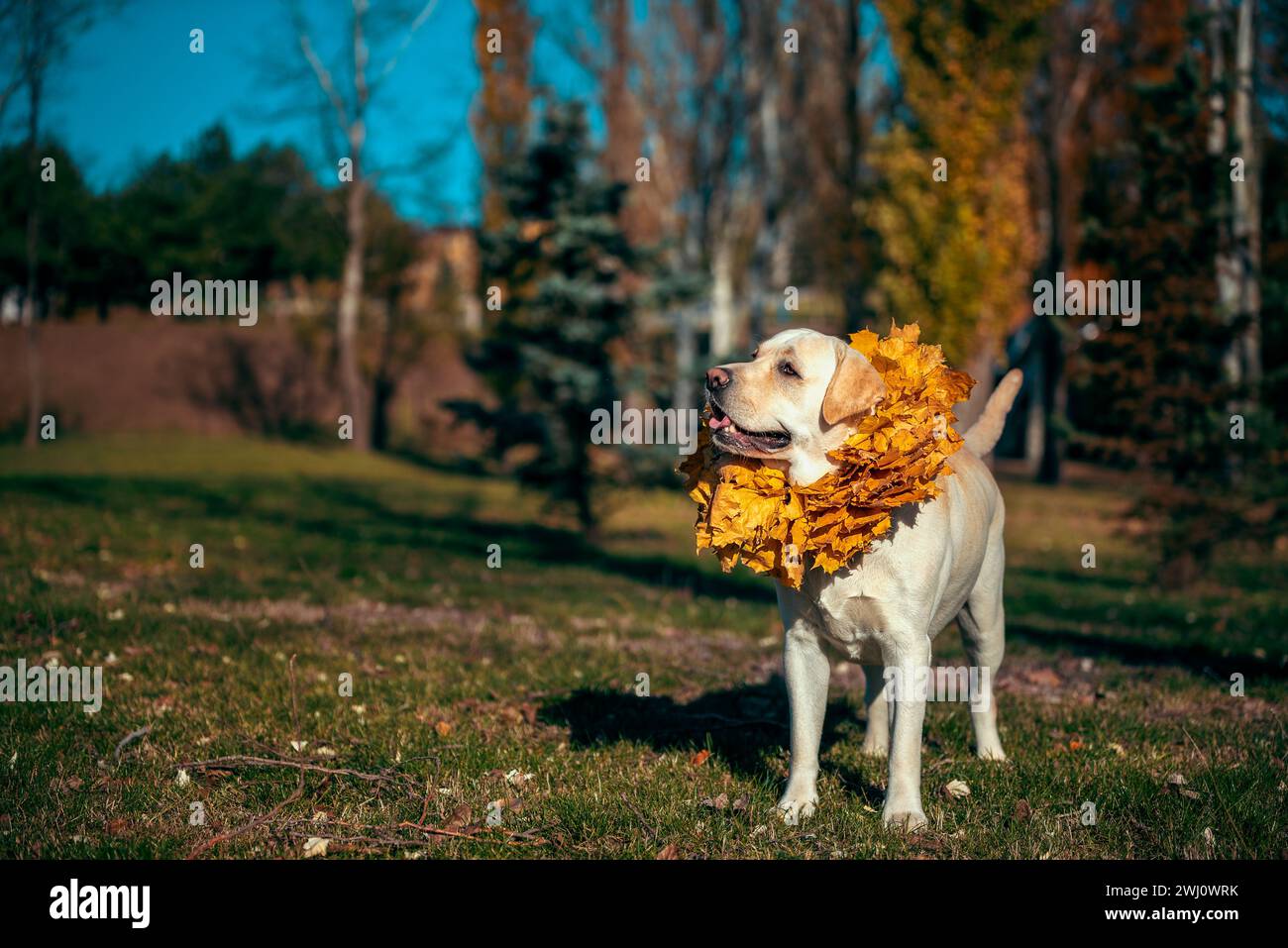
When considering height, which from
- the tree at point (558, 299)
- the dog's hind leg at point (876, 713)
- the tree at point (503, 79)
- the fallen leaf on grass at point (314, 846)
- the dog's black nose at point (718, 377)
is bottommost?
the fallen leaf on grass at point (314, 846)

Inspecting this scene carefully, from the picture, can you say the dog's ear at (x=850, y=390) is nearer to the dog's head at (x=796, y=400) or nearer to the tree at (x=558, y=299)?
the dog's head at (x=796, y=400)

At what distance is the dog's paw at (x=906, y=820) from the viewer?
165 inches

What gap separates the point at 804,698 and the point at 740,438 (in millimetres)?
1139

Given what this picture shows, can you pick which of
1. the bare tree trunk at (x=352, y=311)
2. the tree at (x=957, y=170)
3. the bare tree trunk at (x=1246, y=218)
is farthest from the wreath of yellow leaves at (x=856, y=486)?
the bare tree trunk at (x=352, y=311)

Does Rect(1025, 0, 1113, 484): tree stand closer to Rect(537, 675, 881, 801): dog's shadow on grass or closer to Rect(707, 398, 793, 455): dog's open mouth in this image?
Rect(537, 675, 881, 801): dog's shadow on grass

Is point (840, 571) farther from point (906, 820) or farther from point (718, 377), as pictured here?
point (906, 820)

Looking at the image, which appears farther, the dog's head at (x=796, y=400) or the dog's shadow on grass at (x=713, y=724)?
→ the dog's shadow on grass at (x=713, y=724)

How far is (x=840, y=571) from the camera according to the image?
4223 mm

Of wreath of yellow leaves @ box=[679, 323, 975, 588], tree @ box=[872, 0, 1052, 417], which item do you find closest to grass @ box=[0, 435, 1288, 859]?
wreath of yellow leaves @ box=[679, 323, 975, 588]

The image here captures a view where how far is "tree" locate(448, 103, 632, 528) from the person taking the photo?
14125 mm

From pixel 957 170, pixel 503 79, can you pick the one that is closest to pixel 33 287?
pixel 503 79

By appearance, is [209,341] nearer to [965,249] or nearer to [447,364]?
[447,364]

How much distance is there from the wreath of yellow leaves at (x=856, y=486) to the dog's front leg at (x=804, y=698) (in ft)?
1.04
